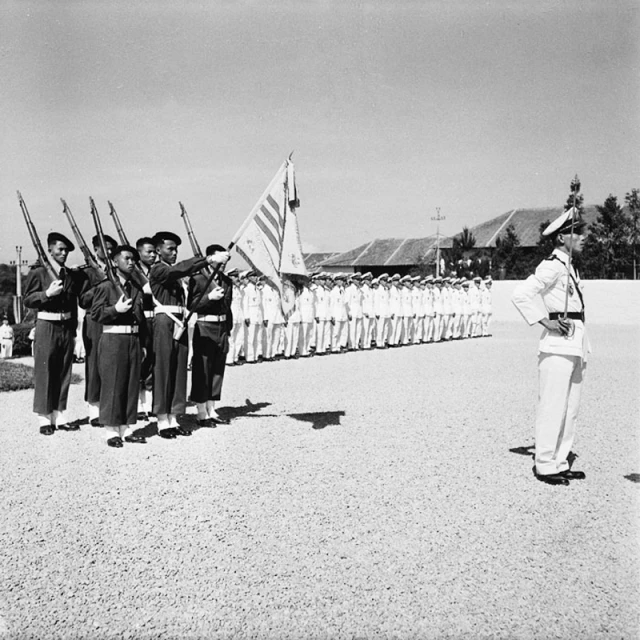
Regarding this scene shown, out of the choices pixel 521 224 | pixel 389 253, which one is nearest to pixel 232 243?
pixel 521 224

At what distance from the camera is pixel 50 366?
24.3 ft

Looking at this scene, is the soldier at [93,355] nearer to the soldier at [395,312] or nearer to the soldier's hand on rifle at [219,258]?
the soldier's hand on rifle at [219,258]

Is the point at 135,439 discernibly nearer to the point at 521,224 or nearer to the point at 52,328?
the point at 52,328

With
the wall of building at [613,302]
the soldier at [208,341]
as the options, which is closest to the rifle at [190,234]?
the soldier at [208,341]

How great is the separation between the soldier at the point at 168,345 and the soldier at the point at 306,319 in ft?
27.6

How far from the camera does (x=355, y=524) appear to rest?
4609 mm

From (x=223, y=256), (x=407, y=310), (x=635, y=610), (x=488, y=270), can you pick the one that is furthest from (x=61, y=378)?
(x=488, y=270)

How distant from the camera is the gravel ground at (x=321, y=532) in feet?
11.1

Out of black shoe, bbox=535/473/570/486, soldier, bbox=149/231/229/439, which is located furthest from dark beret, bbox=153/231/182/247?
black shoe, bbox=535/473/570/486

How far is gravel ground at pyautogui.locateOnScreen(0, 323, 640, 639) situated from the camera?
11.1 feet

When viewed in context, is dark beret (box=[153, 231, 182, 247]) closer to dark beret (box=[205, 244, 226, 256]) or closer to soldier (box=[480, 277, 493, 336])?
dark beret (box=[205, 244, 226, 256])

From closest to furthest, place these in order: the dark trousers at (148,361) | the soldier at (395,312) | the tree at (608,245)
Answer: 1. the dark trousers at (148,361)
2. the soldier at (395,312)
3. the tree at (608,245)

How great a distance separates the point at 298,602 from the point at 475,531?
4.76 ft

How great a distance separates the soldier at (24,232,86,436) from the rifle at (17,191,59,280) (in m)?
0.04
